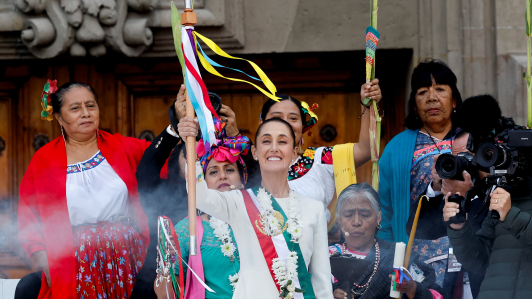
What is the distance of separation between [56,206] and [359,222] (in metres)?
1.50

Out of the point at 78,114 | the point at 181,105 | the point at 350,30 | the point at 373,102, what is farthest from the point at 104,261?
the point at 350,30

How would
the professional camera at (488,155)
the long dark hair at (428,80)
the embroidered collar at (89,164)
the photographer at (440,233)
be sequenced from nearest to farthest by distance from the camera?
the professional camera at (488,155), the photographer at (440,233), the embroidered collar at (89,164), the long dark hair at (428,80)

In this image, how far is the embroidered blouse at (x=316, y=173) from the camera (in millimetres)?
3816

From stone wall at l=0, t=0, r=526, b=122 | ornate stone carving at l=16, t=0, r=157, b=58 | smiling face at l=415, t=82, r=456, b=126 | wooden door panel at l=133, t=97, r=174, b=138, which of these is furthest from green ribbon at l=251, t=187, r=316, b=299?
wooden door panel at l=133, t=97, r=174, b=138

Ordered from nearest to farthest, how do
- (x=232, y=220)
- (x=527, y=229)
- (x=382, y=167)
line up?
(x=527, y=229), (x=232, y=220), (x=382, y=167)

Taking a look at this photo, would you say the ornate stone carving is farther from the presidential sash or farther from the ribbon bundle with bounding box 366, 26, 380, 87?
the presidential sash

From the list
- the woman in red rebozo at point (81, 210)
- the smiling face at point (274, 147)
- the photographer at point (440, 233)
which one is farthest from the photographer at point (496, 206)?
the woman in red rebozo at point (81, 210)

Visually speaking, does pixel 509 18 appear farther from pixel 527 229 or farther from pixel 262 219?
pixel 262 219

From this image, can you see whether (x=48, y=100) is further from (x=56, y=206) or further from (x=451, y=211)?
(x=451, y=211)

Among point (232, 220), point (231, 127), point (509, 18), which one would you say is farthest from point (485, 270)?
point (509, 18)

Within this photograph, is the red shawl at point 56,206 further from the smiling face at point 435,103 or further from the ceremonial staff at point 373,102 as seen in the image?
the smiling face at point 435,103

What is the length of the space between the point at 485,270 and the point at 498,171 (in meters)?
0.47

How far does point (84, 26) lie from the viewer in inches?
181

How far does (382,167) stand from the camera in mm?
3975
